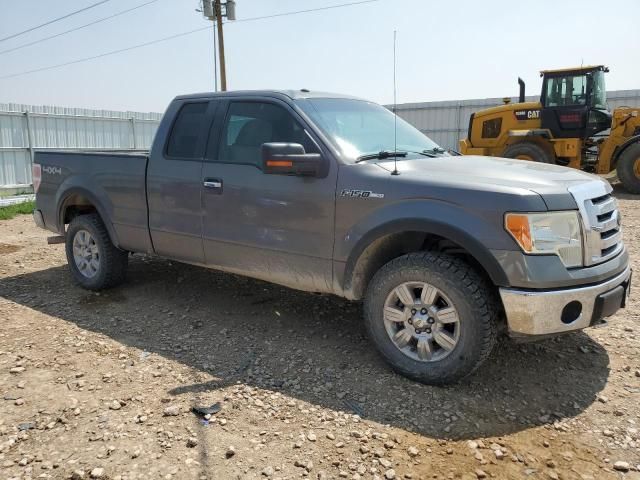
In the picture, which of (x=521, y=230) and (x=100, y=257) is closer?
(x=521, y=230)

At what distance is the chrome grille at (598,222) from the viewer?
10.3ft

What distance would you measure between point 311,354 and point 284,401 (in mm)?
668

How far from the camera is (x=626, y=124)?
12477mm

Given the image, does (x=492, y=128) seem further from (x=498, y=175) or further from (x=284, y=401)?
(x=284, y=401)

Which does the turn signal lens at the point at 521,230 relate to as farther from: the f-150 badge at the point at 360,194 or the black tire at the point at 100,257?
the black tire at the point at 100,257

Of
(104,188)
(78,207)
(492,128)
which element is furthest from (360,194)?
(492,128)

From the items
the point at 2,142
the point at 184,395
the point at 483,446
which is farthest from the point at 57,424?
the point at 2,142

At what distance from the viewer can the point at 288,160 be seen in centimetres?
354

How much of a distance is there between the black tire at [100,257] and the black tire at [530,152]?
33.1 ft

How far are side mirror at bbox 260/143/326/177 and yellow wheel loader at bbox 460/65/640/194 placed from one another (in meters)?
10.3

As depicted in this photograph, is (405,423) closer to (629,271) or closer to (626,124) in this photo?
(629,271)

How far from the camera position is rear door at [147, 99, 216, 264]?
4.47m

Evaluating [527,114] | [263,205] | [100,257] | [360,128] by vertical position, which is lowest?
[100,257]

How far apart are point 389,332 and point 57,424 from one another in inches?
81.4
